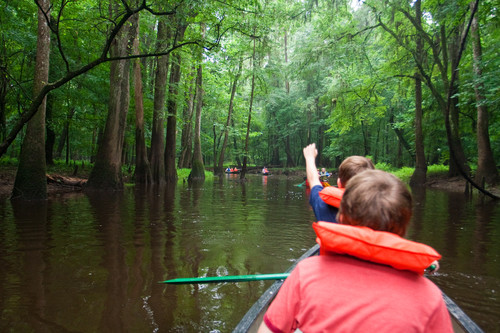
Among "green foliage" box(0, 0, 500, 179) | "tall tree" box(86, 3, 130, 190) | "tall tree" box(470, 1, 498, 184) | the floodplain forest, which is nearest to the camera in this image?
the floodplain forest

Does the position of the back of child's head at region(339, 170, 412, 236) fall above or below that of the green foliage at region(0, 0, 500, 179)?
below

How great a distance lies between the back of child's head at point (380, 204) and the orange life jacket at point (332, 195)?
88 centimetres

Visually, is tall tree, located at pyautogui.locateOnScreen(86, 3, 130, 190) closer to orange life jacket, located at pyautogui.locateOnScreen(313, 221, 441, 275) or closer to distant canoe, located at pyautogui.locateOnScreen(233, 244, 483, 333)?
distant canoe, located at pyautogui.locateOnScreen(233, 244, 483, 333)

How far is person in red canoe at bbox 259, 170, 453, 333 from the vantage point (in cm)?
114

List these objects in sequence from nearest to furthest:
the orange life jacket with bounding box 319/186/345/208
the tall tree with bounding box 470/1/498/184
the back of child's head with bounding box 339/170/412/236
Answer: the back of child's head with bounding box 339/170/412/236, the orange life jacket with bounding box 319/186/345/208, the tall tree with bounding box 470/1/498/184

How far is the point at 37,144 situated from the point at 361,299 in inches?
415

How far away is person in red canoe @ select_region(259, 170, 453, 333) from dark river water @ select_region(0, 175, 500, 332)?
6.32ft

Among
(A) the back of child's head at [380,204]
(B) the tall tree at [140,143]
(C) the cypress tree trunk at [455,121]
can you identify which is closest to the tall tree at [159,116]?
(B) the tall tree at [140,143]

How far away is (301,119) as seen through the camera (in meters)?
42.6

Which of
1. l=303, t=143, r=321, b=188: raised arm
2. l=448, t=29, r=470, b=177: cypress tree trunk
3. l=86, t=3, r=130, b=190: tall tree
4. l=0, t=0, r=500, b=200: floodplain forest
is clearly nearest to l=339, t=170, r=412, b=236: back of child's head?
l=303, t=143, r=321, b=188: raised arm

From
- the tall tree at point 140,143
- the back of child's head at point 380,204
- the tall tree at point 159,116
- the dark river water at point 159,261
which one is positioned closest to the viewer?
the back of child's head at point 380,204

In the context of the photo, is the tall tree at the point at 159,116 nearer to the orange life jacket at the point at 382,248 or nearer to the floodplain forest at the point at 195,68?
the floodplain forest at the point at 195,68

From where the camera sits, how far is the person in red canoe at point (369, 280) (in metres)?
1.14

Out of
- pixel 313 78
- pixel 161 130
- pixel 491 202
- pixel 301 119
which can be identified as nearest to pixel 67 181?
pixel 161 130
